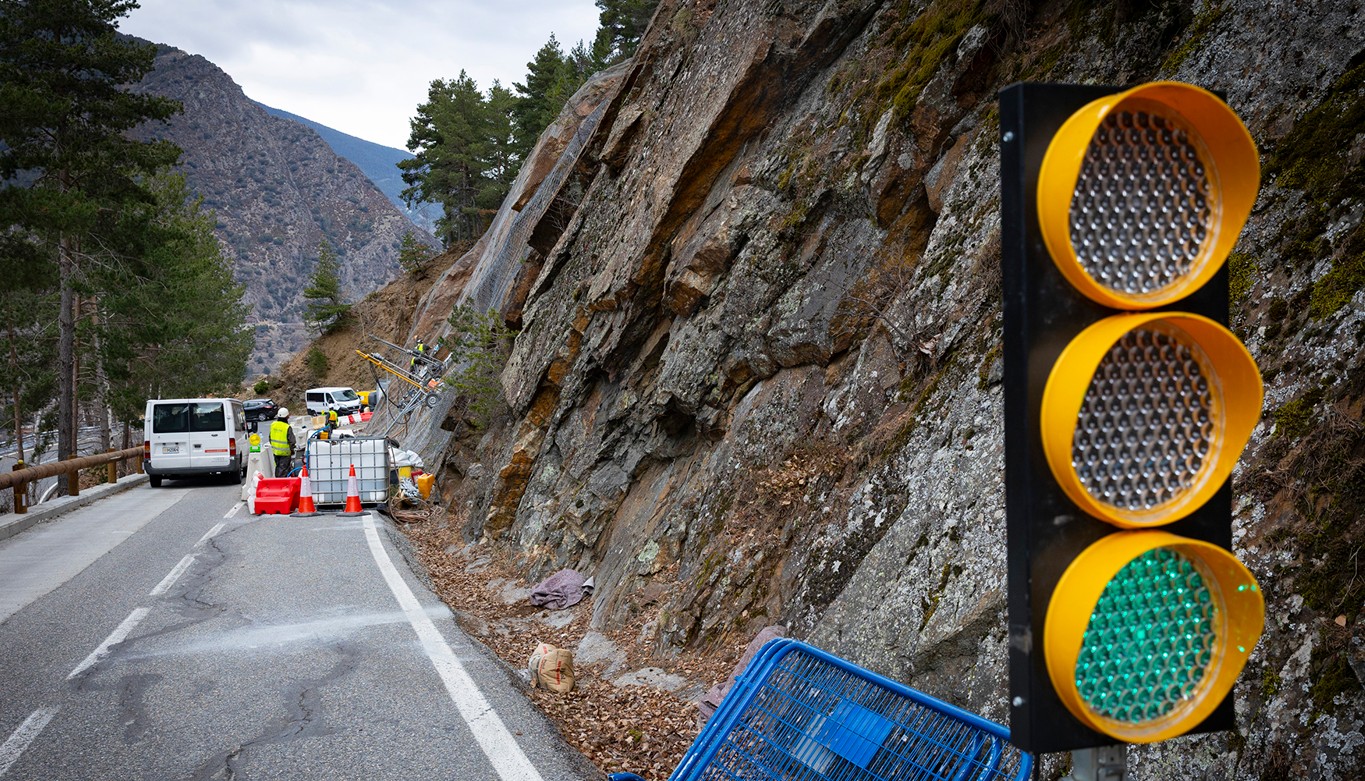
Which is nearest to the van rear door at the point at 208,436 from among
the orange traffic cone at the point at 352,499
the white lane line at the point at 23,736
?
the orange traffic cone at the point at 352,499

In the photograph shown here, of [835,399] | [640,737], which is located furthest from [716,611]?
[835,399]

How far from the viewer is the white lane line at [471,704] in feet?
15.7

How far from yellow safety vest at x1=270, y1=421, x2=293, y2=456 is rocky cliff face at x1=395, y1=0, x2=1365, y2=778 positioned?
21.5 feet

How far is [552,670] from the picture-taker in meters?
6.82

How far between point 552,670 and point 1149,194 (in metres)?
6.04

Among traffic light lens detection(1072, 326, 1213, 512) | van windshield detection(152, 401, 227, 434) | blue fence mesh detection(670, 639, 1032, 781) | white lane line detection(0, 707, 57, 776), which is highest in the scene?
traffic light lens detection(1072, 326, 1213, 512)

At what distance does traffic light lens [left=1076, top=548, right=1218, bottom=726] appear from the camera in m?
1.70

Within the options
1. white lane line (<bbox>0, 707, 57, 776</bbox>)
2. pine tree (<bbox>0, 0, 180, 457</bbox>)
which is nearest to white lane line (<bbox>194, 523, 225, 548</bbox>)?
white lane line (<bbox>0, 707, 57, 776</bbox>)

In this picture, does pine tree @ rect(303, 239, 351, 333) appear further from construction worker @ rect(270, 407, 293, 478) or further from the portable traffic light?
the portable traffic light

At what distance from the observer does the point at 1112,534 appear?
1.68m

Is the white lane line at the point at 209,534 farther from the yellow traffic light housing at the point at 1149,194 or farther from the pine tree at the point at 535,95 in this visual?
the pine tree at the point at 535,95

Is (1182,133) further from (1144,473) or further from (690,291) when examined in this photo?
(690,291)

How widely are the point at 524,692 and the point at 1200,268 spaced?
5.52m

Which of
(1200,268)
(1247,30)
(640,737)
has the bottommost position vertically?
(640,737)
